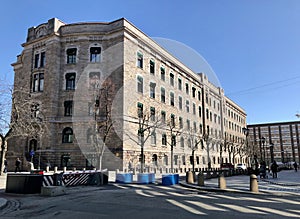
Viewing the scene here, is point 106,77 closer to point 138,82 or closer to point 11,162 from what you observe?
point 138,82

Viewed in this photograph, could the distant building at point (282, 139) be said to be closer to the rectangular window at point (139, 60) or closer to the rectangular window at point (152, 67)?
the rectangular window at point (152, 67)

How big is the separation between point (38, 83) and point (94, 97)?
29.2 ft

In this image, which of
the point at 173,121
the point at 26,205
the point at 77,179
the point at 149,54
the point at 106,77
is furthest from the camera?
the point at 173,121

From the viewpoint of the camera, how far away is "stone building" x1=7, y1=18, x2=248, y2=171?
28438 mm

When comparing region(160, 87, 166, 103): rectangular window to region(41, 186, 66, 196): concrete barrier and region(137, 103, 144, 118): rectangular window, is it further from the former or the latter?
region(41, 186, 66, 196): concrete barrier

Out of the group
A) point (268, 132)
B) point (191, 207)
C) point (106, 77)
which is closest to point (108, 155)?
point (106, 77)

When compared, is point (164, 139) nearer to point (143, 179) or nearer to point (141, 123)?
point (141, 123)

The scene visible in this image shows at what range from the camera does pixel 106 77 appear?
30.5 m

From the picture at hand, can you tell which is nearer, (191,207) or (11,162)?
(191,207)

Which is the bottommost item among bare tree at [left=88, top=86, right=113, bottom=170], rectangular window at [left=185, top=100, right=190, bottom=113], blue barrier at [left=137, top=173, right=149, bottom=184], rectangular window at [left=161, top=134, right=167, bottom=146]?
blue barrier at [left=137, top=173, right=149, bottom=184]

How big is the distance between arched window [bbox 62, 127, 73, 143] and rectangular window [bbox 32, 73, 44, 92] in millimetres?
6441

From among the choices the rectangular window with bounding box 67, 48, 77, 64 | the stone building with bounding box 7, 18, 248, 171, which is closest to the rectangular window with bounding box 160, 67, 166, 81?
the stone building with bounding box 7, 18, 248, 171

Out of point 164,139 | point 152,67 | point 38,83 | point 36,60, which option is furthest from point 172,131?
point 36,60

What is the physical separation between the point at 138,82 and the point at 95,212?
25079mm
